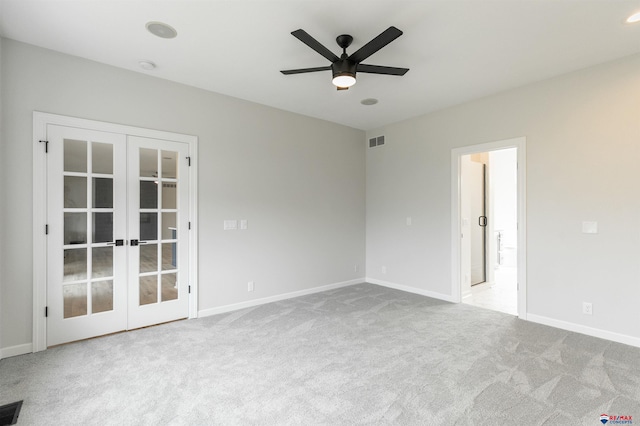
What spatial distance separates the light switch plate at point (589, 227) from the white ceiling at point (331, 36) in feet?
5.53

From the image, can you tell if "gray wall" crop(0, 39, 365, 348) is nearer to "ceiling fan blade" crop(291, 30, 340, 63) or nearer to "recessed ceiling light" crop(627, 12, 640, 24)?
"ceiling fan blade" crop(291, 30, 340, 63)

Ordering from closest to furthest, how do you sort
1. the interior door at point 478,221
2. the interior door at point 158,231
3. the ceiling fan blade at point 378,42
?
the ceiling fan blade at point 378,42, the interior door at point 158,231, the interior door at point 478,221

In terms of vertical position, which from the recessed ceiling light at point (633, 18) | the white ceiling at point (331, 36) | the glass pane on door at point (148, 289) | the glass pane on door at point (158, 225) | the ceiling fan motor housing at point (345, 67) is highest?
the white ceiling at point (331, 36)

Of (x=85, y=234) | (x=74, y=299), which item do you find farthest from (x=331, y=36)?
(x=74, y=299)

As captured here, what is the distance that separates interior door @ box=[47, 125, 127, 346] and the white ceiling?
97 centimetres

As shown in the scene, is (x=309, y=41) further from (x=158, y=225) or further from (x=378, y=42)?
(x=158, y=225)

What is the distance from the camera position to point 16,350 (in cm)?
291

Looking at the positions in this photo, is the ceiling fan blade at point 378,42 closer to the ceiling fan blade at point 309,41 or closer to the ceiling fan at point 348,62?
the ceiling fan at point 348,62

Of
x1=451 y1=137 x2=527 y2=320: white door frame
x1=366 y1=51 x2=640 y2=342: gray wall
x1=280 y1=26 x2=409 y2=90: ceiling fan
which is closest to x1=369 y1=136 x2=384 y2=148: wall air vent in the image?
x1=366 y1=51 x2=640 y2=342: gray wall

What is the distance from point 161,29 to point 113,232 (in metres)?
2.11

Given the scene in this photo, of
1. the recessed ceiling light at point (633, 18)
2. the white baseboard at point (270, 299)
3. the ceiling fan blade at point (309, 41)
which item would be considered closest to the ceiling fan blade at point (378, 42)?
the ceiling fan blade at point (309, 41)

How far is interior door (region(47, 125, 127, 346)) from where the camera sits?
3084mm

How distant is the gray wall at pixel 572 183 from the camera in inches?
125

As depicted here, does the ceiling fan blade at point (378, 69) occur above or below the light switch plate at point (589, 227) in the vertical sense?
above
